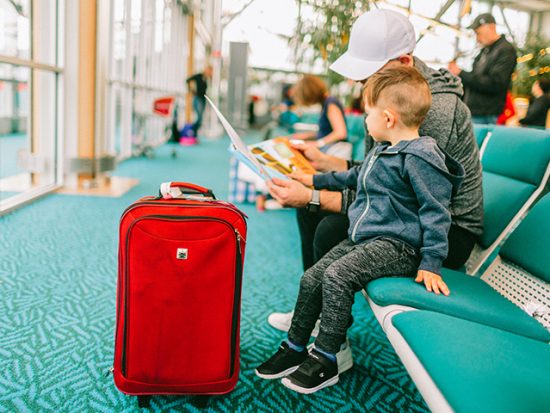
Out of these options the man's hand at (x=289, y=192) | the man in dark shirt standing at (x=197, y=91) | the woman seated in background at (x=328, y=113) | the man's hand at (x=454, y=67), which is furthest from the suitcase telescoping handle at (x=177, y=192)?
the man in dark shirt standing at (x=197, y=91)

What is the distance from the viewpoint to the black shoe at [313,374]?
4.92 ft

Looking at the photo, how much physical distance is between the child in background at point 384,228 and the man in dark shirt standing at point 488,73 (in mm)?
2692

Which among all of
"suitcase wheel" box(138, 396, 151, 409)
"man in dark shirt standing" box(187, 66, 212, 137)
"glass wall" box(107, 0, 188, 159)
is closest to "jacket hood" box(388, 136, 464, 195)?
"suitcase wheel" box(138, 396, 151, 409)

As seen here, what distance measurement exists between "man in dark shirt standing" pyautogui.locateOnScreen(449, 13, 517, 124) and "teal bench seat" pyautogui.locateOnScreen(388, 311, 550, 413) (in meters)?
3.29

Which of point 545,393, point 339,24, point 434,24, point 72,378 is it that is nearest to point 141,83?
point 339,24

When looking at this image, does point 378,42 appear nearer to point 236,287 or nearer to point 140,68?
point 236,287

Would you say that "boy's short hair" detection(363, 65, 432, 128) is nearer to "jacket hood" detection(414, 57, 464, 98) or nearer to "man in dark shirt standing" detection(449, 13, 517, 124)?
"jacket hood" detection(414, 57, 464, 98)

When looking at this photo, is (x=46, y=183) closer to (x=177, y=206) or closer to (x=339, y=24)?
(x=339, y=24)

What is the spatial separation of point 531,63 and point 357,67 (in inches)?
343

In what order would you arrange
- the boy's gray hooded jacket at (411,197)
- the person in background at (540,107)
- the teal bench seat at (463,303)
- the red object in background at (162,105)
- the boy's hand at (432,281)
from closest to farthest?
Answer: the teal bench seat at (463,303) < the boy's hand at (432,281) < the boy's gray hooded jacket at (411,197) < the person in background at (540,107) < the red object in background at (162,105)

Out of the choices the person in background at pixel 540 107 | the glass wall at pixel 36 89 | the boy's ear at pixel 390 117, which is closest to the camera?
the boy's ear at pixel 390 117

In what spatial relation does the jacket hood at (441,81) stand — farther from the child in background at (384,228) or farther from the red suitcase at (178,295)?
the red suitcase at (178,295)

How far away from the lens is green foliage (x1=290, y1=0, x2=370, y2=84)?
432 cm

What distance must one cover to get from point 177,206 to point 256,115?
58.3 ft
